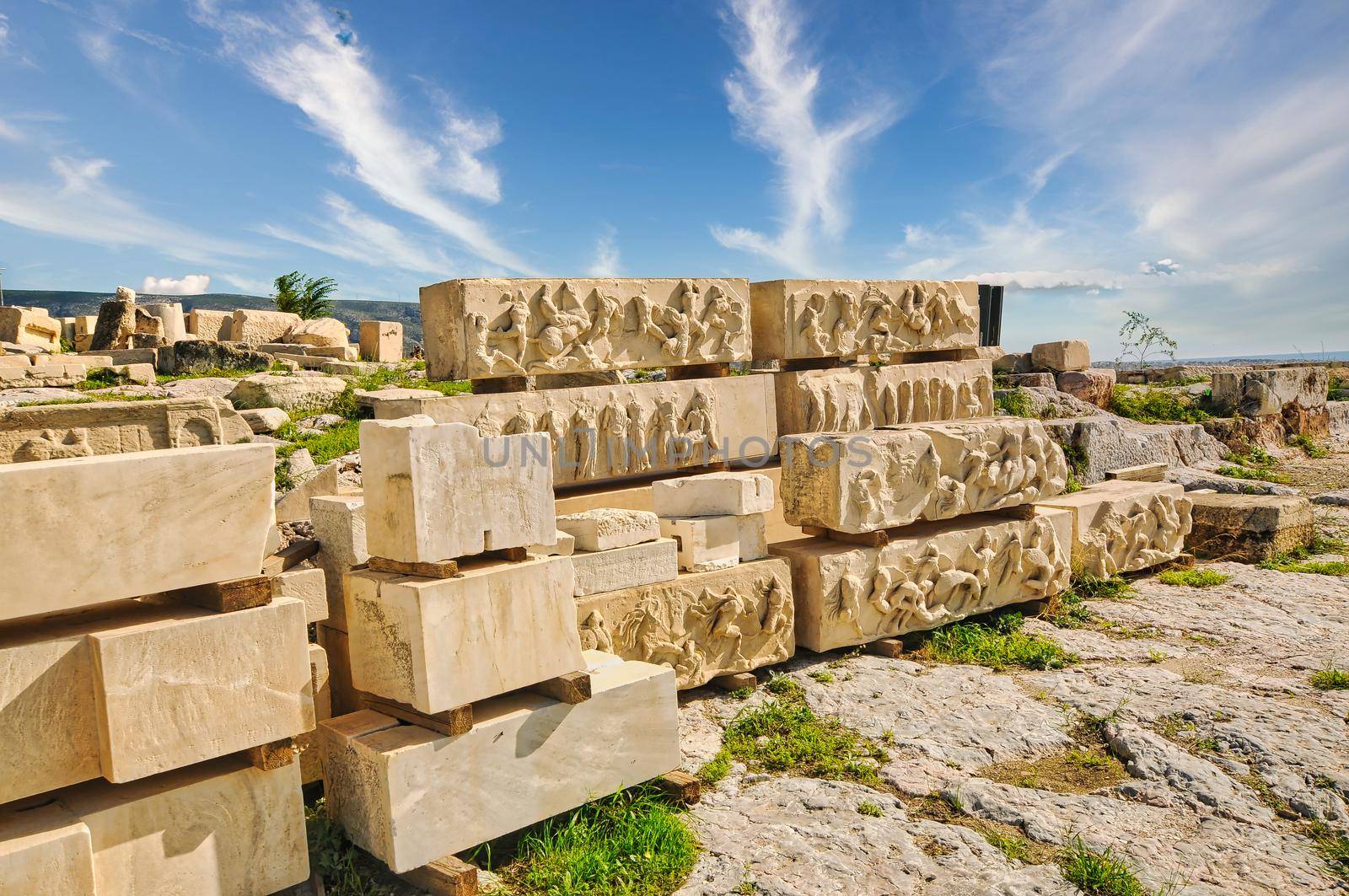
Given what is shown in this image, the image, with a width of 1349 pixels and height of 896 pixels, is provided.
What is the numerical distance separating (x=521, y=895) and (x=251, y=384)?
9.76m

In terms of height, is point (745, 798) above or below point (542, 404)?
below

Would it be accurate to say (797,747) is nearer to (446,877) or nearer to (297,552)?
(446,877)

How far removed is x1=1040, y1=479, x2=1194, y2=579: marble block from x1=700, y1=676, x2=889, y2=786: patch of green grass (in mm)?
3349

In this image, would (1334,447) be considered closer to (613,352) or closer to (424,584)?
(613,352)

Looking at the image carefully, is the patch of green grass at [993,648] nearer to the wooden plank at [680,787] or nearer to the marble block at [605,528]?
the marble block at [605,528]

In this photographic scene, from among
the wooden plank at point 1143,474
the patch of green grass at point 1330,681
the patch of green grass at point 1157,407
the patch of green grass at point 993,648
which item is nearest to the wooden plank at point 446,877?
the patch of green grass at point 993,648

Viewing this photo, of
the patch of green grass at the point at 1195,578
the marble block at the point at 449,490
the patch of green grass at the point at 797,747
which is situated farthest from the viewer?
the patch of green grass at the point at 1195,578

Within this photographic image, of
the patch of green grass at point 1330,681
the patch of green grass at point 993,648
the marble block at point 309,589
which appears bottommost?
the patch of green grass at point 1330,681

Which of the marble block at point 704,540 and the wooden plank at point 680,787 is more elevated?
the marble block at point 704,540

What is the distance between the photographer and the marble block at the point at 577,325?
516cm

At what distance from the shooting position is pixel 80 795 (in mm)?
2748

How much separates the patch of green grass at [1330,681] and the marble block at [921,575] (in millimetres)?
1701

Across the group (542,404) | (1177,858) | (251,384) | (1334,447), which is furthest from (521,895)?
(1334,447)

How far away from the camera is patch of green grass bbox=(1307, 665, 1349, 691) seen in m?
4.87
